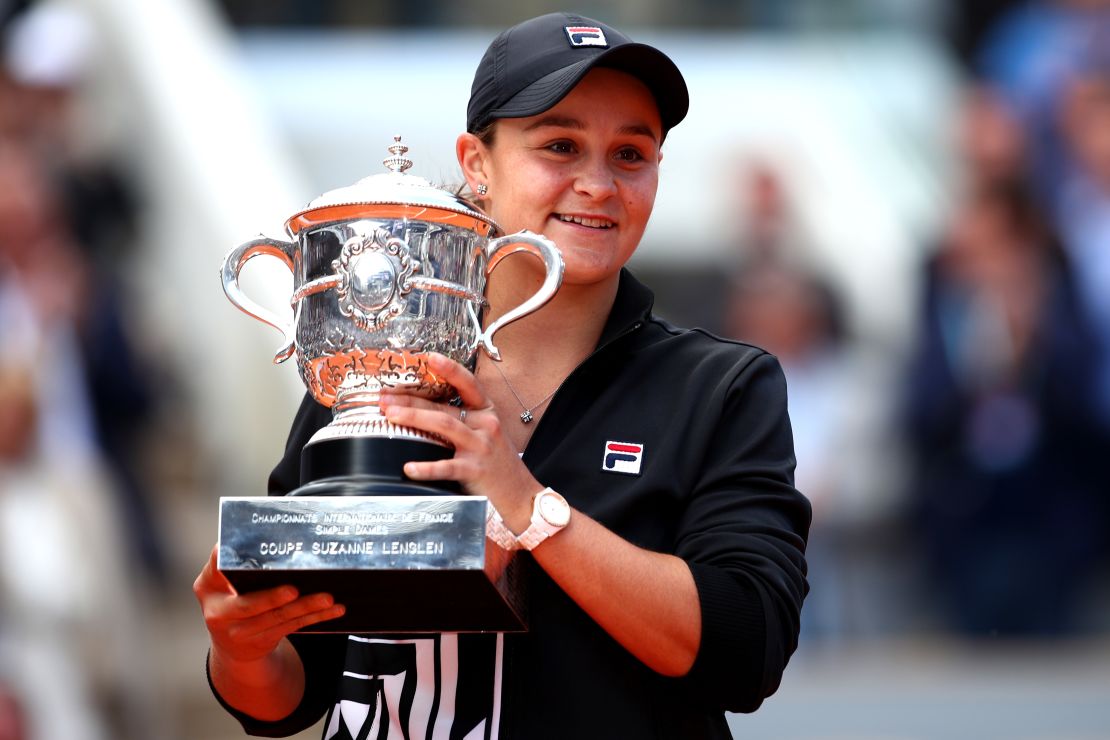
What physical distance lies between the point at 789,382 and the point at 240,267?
174 inches

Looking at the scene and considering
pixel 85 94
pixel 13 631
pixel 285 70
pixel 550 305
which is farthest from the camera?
pixel 285 70

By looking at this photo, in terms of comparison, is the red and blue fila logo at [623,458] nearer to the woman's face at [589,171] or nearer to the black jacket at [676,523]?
the black jacket at [676,523]

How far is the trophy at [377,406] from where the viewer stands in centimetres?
206

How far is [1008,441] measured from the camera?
589cm

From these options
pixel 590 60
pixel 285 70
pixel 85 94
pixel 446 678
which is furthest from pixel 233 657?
pixel 285 70

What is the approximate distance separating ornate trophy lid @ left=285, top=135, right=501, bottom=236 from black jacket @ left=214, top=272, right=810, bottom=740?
26cm

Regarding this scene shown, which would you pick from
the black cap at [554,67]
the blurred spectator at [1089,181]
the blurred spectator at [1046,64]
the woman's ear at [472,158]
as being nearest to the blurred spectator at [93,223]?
the blurred spectator at [1089,181]

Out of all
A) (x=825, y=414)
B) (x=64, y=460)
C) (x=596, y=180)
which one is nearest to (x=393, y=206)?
(x=596, y=180)

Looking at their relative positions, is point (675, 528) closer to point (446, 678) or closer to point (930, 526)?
point (446, 678)

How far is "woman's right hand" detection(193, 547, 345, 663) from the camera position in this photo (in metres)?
2.14

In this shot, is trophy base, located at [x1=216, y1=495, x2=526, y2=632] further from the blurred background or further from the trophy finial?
the blurred background

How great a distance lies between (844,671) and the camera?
5.89 metres

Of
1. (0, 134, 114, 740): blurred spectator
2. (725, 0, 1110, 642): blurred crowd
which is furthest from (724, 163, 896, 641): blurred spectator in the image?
(0, 134, 114, 740): blurred spectator

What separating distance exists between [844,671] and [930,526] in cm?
54
